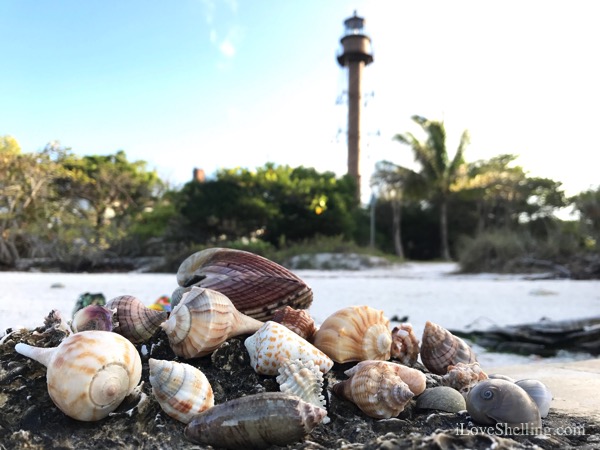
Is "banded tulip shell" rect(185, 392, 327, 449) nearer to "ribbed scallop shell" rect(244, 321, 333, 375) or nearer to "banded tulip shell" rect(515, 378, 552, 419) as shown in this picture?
"ribbed scallop shell" rect(244, 321, 333, 375)

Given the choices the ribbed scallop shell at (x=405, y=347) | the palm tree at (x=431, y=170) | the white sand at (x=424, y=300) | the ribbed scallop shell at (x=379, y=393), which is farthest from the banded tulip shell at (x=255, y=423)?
the palm tree at (x=431, y=170)

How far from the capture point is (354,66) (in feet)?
108

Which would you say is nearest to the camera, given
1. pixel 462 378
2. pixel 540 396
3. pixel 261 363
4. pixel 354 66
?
pixel 261 363

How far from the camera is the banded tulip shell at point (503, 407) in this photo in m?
1.45

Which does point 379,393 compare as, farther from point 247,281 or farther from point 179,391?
point 247,281

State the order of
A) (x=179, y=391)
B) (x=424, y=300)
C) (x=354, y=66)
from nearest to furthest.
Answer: (x=179, y=391), (x=424, y=300), (x=354, y=66)

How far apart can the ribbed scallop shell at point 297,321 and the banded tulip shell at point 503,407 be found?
676 millimetres

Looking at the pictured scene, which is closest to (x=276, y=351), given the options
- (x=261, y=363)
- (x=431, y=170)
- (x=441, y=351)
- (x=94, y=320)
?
(x=261, y=363)

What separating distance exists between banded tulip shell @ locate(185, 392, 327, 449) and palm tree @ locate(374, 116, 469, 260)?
25305 millimetres

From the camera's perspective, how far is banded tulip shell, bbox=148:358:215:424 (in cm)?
137

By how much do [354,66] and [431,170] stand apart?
11.1m

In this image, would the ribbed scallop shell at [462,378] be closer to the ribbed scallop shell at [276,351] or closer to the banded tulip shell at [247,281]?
the ribbed scallop shell at [276,351]

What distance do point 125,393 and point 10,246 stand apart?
15036 mm

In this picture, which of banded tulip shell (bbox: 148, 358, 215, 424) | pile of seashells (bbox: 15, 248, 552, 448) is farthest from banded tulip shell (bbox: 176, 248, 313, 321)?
banded tulip shell (bbox: 148, 358, 215, 424)
